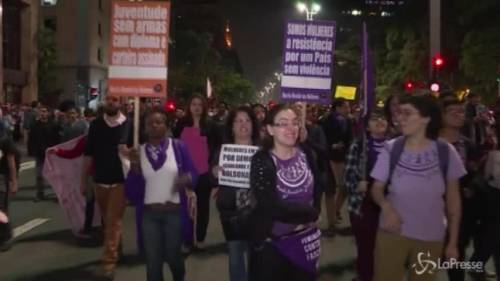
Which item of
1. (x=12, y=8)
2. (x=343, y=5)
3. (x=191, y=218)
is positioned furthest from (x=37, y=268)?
(x=343, y=5)

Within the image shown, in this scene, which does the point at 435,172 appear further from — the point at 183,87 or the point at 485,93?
the point at 183,87

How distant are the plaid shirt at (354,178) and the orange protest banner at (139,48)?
2127 millimetres

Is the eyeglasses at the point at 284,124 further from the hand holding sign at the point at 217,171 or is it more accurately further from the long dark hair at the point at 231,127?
the long dark hair at the point at 231,127

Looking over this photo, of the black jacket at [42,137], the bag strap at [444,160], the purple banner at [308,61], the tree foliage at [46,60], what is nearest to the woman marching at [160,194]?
the bag strap at [444,160]

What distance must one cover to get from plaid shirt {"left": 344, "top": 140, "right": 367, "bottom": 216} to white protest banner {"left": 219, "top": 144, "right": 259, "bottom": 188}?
1.17 m

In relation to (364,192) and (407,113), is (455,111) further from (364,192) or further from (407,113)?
(407,113)

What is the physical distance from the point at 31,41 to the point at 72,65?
14.9 metres

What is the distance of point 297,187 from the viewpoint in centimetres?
445

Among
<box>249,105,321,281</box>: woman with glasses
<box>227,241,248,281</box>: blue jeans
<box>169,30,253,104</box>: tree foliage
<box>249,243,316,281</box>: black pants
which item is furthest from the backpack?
<box>169,30,253,104</box>: tree foliage

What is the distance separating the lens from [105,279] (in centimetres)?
754

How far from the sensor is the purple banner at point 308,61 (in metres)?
9.80

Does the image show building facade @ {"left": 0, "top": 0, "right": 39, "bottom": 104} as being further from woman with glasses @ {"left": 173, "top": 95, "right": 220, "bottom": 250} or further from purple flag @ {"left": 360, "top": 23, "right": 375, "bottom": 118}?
purple flag @ {"left": 360, "top": 23, "right": 375, "bottom": 118}

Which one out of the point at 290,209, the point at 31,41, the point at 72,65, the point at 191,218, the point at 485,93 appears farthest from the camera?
the point at 72,65

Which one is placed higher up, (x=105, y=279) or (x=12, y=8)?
(x=12, y=8)
